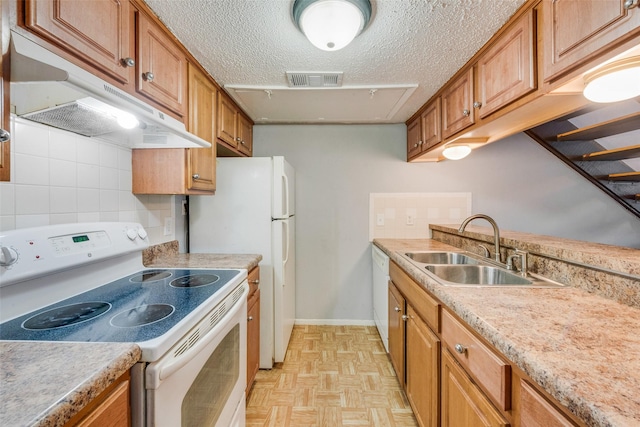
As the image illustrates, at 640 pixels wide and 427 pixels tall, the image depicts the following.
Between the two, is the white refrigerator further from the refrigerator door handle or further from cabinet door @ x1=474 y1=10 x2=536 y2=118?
cabinet door @ x1=474 y1=10 x2=536 y2=118

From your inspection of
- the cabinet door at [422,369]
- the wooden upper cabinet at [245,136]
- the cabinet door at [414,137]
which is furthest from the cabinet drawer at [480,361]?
the wooden upper cabinet at [245,136]

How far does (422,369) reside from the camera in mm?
1366

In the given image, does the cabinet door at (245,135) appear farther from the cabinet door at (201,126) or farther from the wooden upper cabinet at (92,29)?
the wooden upper cabinet at (92,29)

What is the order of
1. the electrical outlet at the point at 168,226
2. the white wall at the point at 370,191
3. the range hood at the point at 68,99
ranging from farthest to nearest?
the white wall at the point at 370,191 → the electrical outlet at the point at 168,226 → the range hood at the point at 68,99

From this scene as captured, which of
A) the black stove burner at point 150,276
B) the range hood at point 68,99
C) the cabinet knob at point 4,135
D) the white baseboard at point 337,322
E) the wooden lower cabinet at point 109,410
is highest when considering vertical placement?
the range hood at point 68,99

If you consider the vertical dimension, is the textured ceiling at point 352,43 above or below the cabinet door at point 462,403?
above

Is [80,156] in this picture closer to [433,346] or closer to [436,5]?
[436,5]

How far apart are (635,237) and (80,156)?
173 inches

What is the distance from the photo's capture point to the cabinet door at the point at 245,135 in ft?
7.83

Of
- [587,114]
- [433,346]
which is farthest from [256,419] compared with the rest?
[587,114]

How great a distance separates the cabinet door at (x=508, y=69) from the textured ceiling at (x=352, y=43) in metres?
0.08

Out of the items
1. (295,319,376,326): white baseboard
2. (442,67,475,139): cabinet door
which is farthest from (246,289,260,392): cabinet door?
(442,67,475,139): cabinet door

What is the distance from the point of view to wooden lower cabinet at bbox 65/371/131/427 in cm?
57

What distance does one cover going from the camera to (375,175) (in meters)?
2.80
